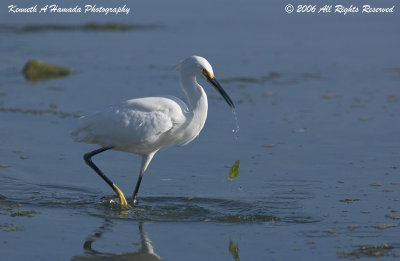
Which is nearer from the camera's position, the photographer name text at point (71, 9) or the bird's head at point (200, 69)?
the bird's head at point (200, 69)

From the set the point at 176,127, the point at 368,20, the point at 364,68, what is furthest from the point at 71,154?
the point at 368,20

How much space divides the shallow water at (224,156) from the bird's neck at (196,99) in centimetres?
85

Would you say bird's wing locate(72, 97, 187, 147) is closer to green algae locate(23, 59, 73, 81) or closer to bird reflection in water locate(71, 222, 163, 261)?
bird reflection in water locate(71, 222, 163, 261)

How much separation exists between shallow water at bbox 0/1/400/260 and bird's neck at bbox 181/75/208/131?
0.85 metres

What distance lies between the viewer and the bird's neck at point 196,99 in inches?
285

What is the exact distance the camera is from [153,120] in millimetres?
7070

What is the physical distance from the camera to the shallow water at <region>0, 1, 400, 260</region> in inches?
240

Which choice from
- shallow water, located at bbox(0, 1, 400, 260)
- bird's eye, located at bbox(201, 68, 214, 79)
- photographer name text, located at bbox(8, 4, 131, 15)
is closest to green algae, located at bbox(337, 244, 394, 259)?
shallow water, located at bbox(0, 1, 400, 260)

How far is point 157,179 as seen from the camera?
809 centimetres

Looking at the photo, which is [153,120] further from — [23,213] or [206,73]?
[23,213]

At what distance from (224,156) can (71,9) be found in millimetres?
13157

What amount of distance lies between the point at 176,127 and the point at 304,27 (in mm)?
11278

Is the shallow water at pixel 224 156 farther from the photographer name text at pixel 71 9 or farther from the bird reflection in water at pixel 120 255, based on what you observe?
the photographer name text at pixel 71 9

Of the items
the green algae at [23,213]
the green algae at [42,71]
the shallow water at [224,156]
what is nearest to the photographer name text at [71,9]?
the shallow water at [224,156]
